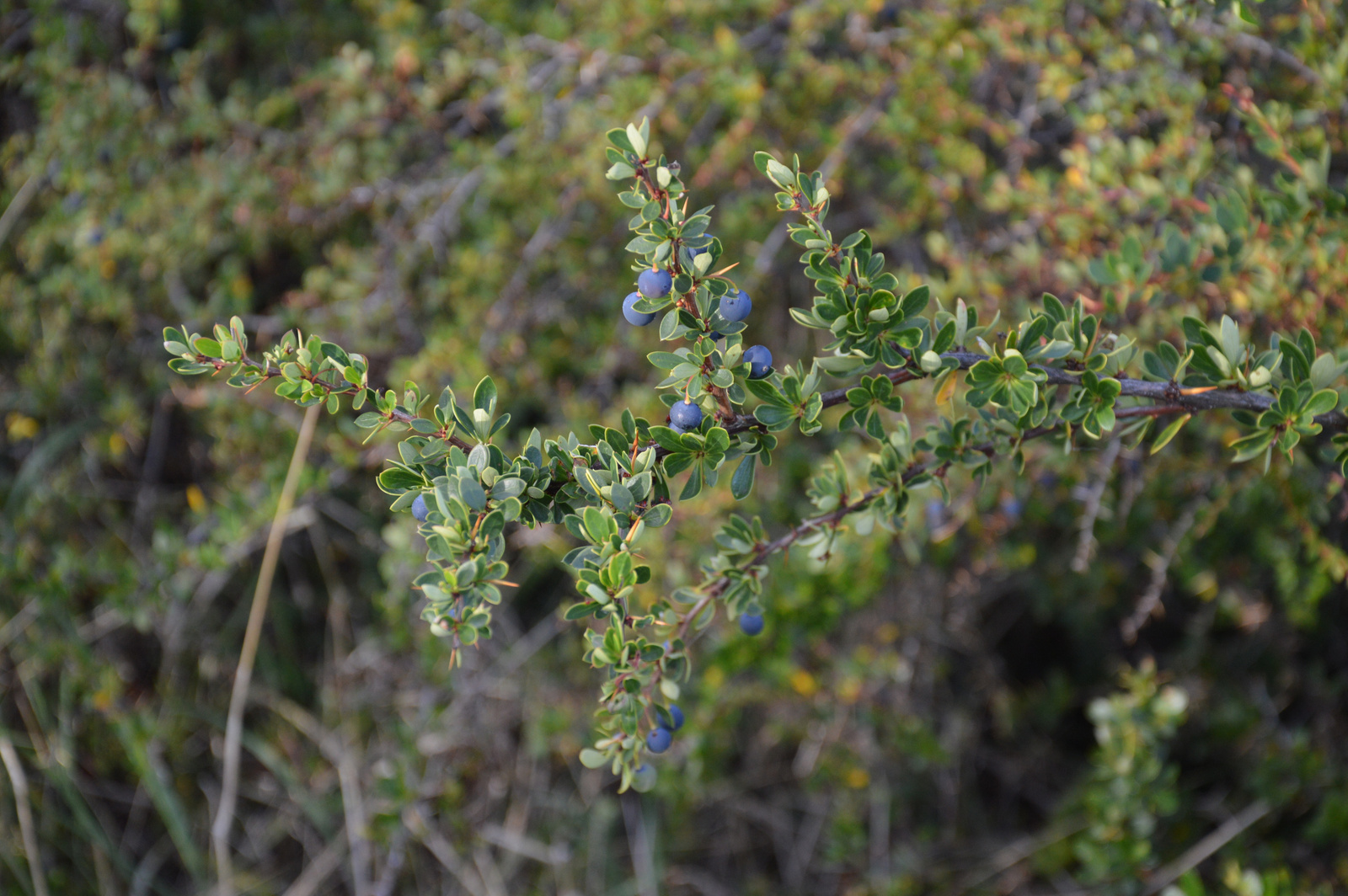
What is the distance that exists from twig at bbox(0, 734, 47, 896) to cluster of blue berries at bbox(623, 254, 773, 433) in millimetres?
2581

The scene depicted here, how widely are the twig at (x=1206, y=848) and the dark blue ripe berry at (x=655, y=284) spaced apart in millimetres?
2203

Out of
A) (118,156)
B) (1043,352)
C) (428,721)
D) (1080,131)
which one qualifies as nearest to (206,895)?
(428,721)

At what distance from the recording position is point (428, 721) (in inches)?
104

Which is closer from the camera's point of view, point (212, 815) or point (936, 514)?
point (936, 514)

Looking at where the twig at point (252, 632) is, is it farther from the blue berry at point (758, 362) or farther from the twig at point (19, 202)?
the blue berry at point (758, 362)

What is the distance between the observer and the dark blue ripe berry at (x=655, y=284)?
1.00m

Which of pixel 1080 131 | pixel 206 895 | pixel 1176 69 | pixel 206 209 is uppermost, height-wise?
pixel 1176 69

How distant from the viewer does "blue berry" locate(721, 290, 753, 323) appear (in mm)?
1033

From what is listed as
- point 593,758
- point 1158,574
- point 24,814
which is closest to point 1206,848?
point 1158,574

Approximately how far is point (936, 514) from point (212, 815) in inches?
105

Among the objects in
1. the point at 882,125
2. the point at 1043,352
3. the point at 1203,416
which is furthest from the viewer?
the point at 882,125

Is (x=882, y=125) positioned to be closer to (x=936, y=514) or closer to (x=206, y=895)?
(x=936, y=514)

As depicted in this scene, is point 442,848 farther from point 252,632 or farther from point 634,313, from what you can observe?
point 634,313

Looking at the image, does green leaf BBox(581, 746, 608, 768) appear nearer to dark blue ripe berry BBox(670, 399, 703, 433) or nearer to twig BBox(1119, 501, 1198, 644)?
dark blue ripe berry BBox(670, 399, 703, 433)
